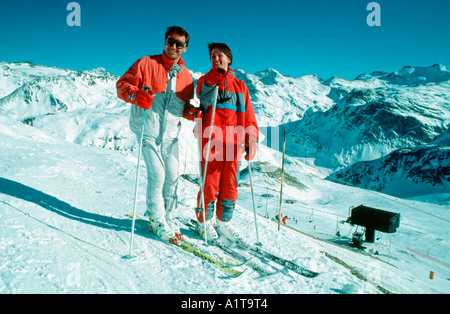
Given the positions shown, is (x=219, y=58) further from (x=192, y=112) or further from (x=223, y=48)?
(x=192, y=112)

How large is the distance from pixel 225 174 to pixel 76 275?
2.16 m

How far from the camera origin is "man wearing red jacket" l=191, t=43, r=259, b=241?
3672 millimetres

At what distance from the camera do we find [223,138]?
3686 mm

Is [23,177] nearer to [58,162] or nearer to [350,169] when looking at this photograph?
[58,162]

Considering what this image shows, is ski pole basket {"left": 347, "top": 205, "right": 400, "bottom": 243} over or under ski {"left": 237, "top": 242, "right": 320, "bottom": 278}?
under

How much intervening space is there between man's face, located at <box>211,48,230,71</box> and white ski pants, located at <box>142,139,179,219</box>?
129 centimetres

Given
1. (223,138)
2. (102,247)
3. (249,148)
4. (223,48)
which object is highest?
(223,48)

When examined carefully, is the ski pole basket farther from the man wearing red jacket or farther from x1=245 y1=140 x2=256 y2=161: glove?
the man wearing red jacket

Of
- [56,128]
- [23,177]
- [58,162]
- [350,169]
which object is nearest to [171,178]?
[23,177]

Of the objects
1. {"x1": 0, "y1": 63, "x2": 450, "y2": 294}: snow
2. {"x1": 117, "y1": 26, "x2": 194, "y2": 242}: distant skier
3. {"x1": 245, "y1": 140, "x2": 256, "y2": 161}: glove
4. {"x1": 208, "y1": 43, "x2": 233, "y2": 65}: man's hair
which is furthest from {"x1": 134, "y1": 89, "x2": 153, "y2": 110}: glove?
{"x1": 0, "y1": 63, "x2": 450, "y2": 294}: snow

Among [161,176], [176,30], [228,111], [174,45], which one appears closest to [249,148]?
[228,111]

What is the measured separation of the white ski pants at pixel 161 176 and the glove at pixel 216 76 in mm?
1016

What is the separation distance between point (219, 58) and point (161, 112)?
3.78 ft
